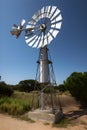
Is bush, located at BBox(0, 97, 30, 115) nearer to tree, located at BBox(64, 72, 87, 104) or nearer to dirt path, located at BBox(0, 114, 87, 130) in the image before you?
dirt path, located at BBox(0, 114, 87, 130)

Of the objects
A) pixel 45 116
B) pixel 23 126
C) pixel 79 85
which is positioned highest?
pixel 79 85

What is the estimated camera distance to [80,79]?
22.5 meters

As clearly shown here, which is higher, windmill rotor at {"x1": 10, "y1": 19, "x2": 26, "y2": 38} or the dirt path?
windmill rotor at {"x1": 10, "y1": 19, "x2": 26, "y2": 38}

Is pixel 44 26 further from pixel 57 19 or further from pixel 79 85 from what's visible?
pixel 79 85

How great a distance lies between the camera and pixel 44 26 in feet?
52.7

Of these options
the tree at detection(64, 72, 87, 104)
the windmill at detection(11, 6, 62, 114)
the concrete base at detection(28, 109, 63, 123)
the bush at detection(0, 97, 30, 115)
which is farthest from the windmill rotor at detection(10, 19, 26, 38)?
the tree at detection(64, 72, 87, 104)

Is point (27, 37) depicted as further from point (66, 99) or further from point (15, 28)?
point (66, 99)

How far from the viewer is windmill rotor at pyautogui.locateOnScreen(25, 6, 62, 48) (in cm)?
1508

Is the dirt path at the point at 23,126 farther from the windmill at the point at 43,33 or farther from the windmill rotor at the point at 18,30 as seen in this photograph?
the windmill rotor at the point at 18,30

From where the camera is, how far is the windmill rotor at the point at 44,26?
15.1 m

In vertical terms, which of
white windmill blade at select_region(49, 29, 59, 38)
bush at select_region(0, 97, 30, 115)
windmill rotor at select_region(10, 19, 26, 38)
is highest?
windmill rotor at select_region(10, 19, 26, 38)

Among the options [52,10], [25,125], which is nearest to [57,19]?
[52,10]

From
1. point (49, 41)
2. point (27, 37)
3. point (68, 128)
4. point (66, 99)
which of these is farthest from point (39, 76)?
point (66, 99)

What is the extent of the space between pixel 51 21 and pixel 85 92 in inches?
439
